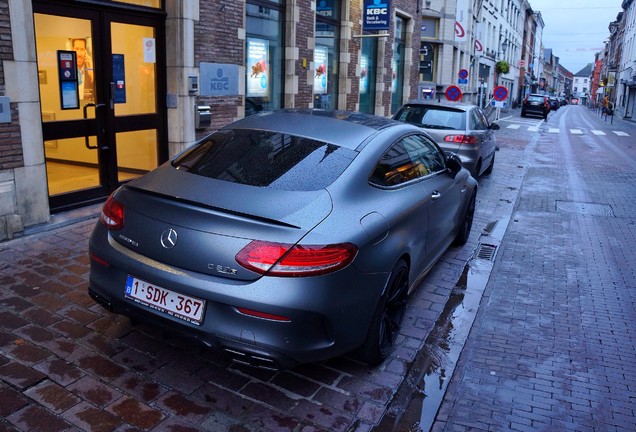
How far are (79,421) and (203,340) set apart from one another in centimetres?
77

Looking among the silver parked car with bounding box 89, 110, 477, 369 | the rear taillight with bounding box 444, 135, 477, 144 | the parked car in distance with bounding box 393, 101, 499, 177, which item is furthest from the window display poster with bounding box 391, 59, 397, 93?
the silver parked car with bounding box 89, 110, 477, 369

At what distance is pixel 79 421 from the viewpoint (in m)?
3.03

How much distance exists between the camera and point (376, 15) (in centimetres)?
1485

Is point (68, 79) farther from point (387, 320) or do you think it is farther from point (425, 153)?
point (387, 320)

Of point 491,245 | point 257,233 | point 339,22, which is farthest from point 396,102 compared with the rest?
point 257,233

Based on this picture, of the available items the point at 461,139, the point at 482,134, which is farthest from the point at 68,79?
the point at 482,134

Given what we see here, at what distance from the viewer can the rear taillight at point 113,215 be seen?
3.53m

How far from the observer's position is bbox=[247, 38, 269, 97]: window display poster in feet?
35.2

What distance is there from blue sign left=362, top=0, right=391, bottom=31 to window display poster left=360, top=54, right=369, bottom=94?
1.25 meters

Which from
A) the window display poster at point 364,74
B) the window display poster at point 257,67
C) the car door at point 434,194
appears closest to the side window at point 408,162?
the car door at point 434,194

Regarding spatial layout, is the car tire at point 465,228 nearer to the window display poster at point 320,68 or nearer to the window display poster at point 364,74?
the window display poster at point 320,68

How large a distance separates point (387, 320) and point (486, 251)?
3324 millimetres

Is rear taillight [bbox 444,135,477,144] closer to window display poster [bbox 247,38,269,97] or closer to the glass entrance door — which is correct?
window display poster [bbox 247,38,269,97]

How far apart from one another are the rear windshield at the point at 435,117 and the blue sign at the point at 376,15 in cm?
504
